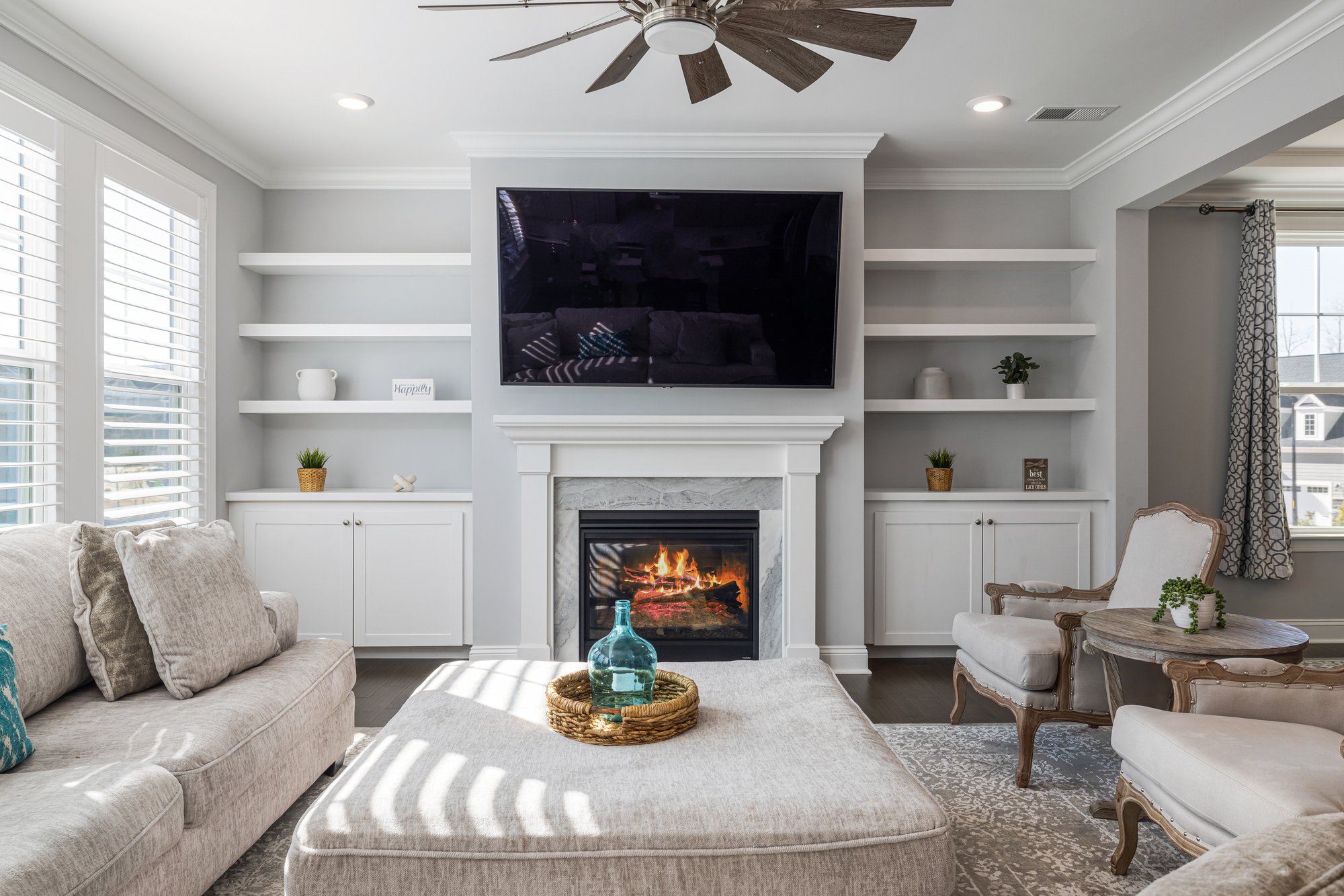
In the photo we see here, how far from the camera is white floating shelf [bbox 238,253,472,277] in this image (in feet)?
13.7

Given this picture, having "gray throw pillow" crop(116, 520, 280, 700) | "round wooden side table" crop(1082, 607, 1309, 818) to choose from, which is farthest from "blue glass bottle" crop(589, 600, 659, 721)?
"round wooden side table" crop(1082, 607, 1309, 818)

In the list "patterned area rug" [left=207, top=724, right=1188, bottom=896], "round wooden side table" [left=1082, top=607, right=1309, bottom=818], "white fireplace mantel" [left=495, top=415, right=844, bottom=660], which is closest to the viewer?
"patterned area rug" [left=207, top=724, right=1188, bottom=896]

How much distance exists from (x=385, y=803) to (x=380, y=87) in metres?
2.91

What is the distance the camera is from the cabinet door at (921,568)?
4180 millimetres

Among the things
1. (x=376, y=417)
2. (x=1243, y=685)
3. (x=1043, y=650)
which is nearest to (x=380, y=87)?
(x=376, y=417)

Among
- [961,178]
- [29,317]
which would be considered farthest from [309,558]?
[961,178]

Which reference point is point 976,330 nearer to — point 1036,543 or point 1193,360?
point 1036,543

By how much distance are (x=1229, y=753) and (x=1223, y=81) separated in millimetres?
2660

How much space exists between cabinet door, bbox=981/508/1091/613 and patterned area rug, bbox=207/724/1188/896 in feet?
3.32

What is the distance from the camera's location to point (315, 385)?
14.2ft

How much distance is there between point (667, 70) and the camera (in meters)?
3.22

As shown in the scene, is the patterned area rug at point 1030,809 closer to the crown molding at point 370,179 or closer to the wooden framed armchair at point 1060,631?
the wooden framed armchair at point 1060,631

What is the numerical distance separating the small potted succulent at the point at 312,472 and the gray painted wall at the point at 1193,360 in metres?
4.43

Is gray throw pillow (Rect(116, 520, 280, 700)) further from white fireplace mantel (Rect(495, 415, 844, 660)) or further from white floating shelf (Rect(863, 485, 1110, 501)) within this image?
white floating shelf (Rect(863, 485, 1110, 501))
